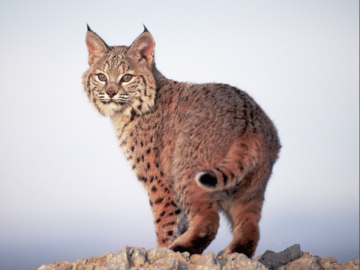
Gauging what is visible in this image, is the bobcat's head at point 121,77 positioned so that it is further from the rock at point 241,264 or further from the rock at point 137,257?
the rock at point 241,264

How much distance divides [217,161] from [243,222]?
2.88ft

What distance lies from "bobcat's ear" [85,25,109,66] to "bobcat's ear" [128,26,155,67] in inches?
19.8

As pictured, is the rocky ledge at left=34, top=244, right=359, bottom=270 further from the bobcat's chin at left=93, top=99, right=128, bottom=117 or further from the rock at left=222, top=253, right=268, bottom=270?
the bobcat's chin at left=93, top=99, right=128, bottom=117

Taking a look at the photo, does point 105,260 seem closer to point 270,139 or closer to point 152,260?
point 152,260

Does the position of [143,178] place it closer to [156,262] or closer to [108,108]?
[108,108]

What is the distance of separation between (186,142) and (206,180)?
122 centimetres

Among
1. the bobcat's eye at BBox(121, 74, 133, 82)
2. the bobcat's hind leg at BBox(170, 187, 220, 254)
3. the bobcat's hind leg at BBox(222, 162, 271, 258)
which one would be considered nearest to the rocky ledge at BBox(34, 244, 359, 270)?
the bobcat's hind leg at BBox(170, 187, 220, 254)

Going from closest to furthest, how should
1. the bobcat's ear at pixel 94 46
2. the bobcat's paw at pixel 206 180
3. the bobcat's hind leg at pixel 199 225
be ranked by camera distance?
the bobcat's paw at pixel 206 180
the bobcat's hind leg at pixel 199 225
the bobcat's ear at pixel 94 46

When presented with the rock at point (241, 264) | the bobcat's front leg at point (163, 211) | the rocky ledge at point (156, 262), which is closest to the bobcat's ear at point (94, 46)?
the bobcat's front leg at point (163, 211)

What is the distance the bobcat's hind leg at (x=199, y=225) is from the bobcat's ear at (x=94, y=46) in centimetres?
305

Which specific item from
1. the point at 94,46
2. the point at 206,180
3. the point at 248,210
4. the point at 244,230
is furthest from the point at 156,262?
the point at 94,46

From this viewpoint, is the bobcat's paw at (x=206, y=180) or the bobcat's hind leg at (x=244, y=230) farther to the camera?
the bobcat's hind leg at (x=244, y=230)

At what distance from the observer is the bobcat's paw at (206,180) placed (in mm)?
4977

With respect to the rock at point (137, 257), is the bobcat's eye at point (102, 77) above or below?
above
